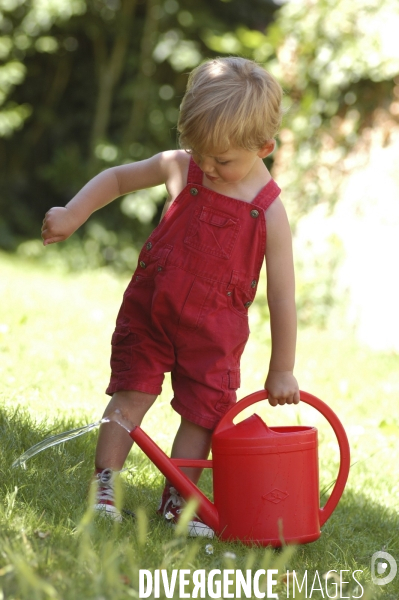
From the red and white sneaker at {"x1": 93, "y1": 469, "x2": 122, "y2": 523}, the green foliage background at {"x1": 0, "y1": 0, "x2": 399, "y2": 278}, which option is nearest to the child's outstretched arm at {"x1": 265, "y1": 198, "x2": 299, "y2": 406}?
the red and white sneaker at {"x1": 93, "y1": 469, "x2": 122, "y2": 523}

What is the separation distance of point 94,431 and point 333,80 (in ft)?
12.6

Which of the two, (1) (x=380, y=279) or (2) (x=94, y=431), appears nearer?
(2) (x=94, y=431)

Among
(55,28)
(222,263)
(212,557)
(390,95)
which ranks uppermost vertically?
(55,28)

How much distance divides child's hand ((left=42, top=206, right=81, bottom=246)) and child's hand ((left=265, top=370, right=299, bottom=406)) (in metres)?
0.70

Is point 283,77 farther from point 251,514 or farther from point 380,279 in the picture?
point 251,514

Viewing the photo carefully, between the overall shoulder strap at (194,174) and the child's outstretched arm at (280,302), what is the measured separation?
0.22m

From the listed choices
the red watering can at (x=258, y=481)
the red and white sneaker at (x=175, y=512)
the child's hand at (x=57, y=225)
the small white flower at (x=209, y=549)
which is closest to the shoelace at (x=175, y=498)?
the red and white sneaker at (x=175, y=512)

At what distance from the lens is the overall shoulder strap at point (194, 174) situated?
7.63 ft

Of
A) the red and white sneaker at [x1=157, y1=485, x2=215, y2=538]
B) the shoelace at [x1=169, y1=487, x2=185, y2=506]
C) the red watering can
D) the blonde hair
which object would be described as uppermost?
the blonde hair

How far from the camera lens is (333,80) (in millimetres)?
5762

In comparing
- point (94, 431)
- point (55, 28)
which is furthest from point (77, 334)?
point (55, 28)

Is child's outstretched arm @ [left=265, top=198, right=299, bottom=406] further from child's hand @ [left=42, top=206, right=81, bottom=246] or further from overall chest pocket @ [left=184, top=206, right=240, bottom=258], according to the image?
child's hand @ [left=42, top=206, right=81, bottom=246]

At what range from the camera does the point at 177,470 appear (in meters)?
2.07

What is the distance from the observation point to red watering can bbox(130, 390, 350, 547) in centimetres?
209
